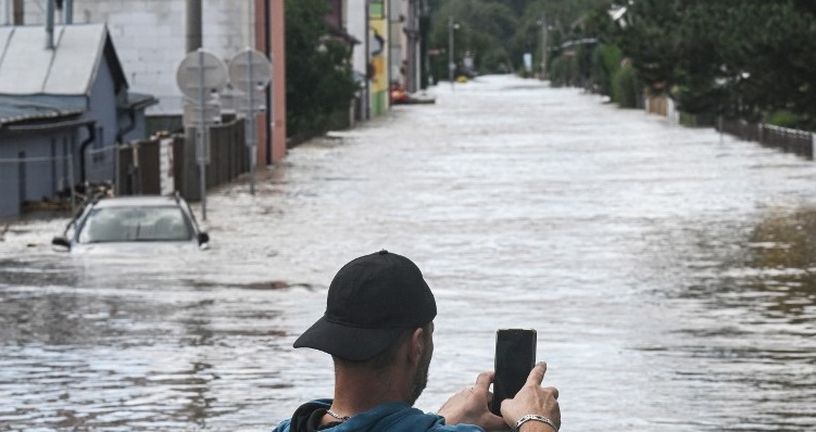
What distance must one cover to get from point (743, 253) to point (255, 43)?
28587 millimetres

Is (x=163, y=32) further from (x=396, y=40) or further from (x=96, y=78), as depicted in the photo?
(x=396, y=40)

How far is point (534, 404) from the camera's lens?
4371mm

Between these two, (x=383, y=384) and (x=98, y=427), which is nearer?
(x=383, y=384)

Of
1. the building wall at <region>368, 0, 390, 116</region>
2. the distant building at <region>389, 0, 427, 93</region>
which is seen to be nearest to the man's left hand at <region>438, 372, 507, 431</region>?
the building wall at <region>368, 0, 390, 116</region>

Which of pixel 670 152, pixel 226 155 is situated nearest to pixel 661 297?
pixel 226 155

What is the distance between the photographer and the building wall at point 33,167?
35812mm

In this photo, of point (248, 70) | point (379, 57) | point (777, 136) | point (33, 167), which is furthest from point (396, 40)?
point (33, 167)

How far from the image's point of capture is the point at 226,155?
49219mm

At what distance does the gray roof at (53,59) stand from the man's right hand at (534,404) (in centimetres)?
3892

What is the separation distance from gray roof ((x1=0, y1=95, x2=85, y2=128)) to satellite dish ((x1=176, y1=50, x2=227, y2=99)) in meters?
2.62

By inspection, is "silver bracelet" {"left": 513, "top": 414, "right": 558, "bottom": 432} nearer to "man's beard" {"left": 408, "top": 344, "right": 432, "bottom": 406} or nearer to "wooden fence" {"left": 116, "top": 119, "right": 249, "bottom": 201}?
"man's beard" {"left": 408, "top": 344, "right": 432, "bottom": 406}

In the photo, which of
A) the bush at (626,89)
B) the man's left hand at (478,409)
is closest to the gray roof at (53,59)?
the man's left hand at (478,409)

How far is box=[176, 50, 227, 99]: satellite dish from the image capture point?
3597 cm

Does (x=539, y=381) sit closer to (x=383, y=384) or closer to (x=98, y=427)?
(x=383, y=384)
